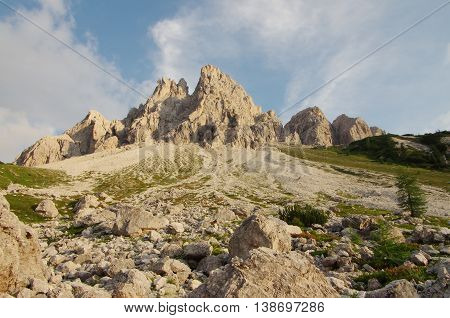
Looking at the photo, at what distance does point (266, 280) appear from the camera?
1129 centimetres

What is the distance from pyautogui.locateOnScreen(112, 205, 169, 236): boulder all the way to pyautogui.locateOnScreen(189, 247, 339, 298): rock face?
20.2 m

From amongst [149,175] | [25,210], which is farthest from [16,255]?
[149,175]

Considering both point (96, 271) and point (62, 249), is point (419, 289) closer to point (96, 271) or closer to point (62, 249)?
point (96, 271)

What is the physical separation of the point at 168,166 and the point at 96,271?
113 meters

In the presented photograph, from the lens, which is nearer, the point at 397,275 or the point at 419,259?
the point at 397,275

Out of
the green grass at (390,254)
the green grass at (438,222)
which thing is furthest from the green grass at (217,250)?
the green grass at (438,222)

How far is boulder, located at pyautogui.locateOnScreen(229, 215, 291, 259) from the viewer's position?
19.5m

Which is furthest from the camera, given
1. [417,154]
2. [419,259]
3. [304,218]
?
[417,154]

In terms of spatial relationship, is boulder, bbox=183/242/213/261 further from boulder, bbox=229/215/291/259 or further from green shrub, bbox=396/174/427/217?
green shrub, bbox=396/174/427/217

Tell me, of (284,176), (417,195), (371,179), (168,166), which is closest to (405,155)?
(371,179)

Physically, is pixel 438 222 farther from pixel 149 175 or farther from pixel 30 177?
pixel 30 177

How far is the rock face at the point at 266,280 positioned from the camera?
10.8 metres

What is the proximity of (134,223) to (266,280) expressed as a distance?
21.7 metres
